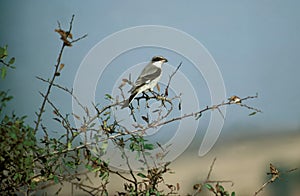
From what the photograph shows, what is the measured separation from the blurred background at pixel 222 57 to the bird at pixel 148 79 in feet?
1.06

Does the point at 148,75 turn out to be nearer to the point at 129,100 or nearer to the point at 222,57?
the point at 129,100

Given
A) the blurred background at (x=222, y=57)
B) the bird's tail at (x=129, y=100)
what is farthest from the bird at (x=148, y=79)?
the blurred background at (x=222, y=57)

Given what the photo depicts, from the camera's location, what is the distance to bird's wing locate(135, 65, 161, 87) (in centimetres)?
115

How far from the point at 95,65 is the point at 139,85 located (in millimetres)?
312

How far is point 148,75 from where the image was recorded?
46.6 inches

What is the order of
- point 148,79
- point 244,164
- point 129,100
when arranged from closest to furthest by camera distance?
point 129,100 → point 148,79 → point 244,164

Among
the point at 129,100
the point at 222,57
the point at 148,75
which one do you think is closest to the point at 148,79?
the point at 148,75

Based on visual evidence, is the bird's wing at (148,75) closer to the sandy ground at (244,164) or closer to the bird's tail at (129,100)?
the bird's tail at (129,100)

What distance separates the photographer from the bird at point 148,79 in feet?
3.64

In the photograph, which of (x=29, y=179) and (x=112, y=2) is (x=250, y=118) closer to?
(x=112, y=2)

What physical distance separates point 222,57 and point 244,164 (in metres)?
0.42

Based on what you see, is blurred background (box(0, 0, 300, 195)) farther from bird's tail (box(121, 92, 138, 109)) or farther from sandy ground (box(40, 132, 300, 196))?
bird's tail (box(121, 92, 138, 109))

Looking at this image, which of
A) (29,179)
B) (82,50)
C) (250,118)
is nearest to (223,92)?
(250,118)

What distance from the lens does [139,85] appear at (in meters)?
1.13
